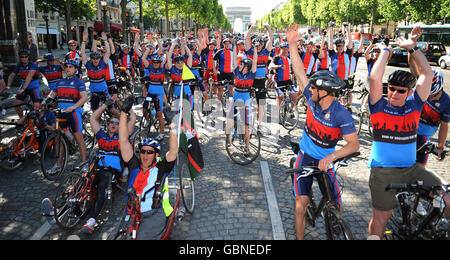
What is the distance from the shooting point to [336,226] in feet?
10.5

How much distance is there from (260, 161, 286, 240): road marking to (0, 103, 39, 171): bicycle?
4552mm

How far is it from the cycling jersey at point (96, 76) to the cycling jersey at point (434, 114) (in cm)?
718

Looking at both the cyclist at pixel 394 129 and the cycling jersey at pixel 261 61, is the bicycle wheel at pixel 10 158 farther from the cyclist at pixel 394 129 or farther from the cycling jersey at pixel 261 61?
the cyclist at pixel 394 129

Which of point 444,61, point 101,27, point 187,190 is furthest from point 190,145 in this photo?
point 101,27

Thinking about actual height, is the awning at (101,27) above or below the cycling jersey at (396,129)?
above

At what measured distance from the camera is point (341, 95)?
9.25 meters

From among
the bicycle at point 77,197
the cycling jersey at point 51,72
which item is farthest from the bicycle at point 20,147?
the cycling jersey at point 51,72

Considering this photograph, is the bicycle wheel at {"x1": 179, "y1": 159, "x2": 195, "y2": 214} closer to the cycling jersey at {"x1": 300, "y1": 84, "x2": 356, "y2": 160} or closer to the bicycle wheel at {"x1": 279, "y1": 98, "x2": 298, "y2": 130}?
the cycling jersey at {"x1": 300, "y1": 84, "x2": 356, "y2": 160}

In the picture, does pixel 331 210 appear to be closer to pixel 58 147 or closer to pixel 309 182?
pixel 309 182

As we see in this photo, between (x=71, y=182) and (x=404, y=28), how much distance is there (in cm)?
4093

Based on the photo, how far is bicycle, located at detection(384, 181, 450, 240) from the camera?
292 centimetres

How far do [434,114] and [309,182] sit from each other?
7.21ft

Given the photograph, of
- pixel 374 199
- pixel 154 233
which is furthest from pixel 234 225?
pixel 374 199

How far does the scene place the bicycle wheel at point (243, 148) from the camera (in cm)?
655
